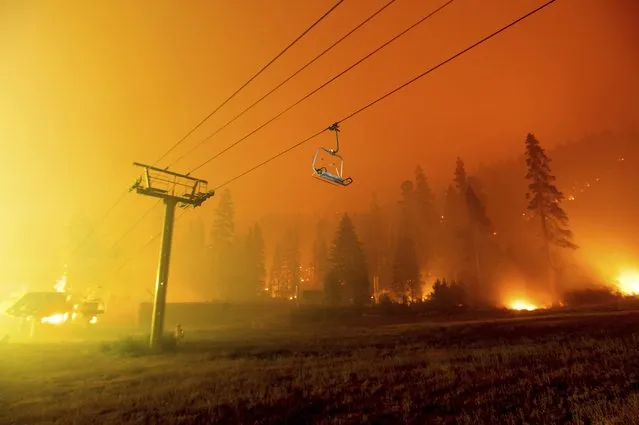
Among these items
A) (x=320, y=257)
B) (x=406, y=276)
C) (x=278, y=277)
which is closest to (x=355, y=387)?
(x=406, y=276)

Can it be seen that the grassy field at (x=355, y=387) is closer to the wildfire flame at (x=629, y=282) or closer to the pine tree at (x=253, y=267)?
the wildfire flame at (x=629, y=282)

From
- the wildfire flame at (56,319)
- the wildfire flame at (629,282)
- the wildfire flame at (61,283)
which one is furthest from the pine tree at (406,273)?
the wildfire flame at (61,283)

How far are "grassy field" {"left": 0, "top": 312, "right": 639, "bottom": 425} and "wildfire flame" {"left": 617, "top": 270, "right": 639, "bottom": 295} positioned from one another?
150ft

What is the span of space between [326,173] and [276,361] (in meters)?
12.4

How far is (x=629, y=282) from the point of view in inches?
2436

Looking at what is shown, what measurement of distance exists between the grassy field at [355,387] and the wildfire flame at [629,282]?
150ft

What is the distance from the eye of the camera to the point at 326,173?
46.1 feet

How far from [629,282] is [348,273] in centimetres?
4784

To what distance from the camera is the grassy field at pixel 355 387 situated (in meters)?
9.64

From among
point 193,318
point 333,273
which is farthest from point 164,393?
point 333,273

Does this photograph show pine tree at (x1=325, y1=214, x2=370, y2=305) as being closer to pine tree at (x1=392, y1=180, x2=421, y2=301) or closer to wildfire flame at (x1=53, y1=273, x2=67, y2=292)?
pine tree at (x1=392, y1=180, x2=421, y2=301)

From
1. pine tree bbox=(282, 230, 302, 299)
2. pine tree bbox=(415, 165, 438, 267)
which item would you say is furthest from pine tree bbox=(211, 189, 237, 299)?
pine tree bbox=(415, 165, 438, 267)

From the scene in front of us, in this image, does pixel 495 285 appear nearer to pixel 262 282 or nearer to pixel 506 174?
pixel 262 282

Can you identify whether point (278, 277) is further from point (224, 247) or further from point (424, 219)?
point (424, 219)
